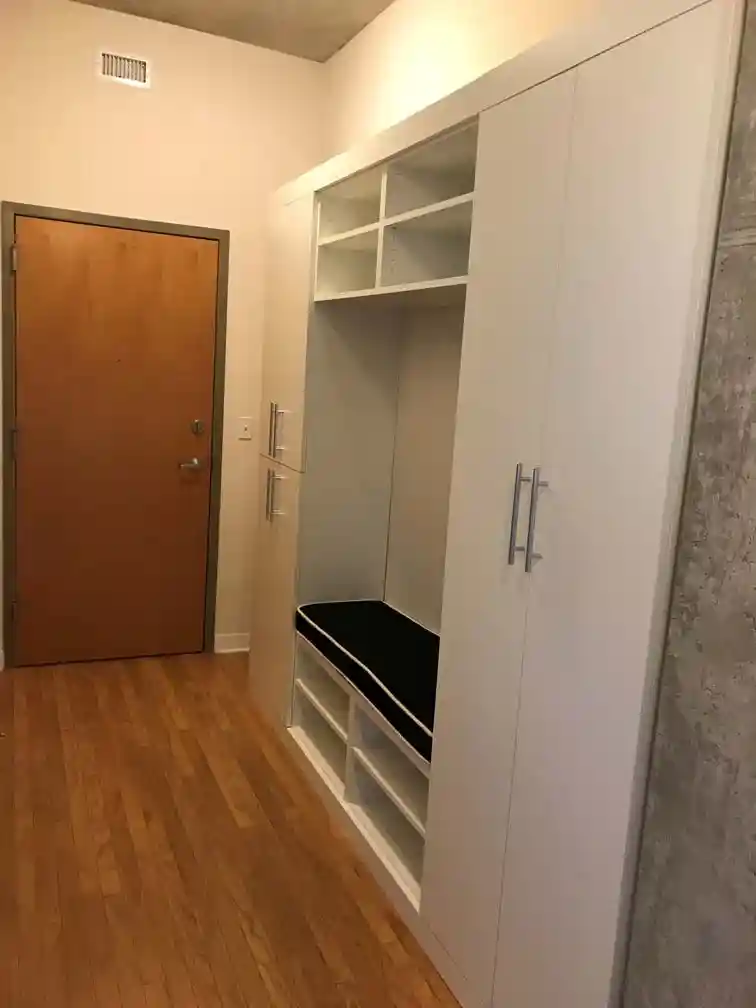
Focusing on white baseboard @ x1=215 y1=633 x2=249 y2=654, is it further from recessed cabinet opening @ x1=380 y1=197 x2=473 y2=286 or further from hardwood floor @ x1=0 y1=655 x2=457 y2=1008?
recessed cabinet opening @ x1=380 y1=197 x2=473 y2=286

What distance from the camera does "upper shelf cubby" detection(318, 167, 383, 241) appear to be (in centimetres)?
318

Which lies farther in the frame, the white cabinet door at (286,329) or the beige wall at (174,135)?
the beige wall at (174,135)

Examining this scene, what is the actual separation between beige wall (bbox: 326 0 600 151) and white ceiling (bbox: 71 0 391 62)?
0.08 metres

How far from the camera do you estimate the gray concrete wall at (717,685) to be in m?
1.41

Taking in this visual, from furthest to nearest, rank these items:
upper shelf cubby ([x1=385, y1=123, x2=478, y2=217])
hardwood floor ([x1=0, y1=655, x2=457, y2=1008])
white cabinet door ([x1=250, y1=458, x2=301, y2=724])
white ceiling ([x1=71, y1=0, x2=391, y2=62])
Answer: white ceiling ([x1=71, y1=0, x2=391, y2=62]) < white cabinet door ([x1=250, y1=458, x2=301, y2=724]) < upper shelf cubby ([x1=385, y1=123, x2=478, y2=217]) < hardwood floor ([x1=0, y1=655, x2=457, y2=1008])

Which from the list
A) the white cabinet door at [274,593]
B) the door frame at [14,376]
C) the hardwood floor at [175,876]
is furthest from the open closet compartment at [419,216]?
the hardwood floor at [175,876]

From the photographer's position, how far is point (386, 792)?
8.93 ft

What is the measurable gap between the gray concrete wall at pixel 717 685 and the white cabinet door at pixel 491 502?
419mm

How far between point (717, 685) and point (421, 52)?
274 cm

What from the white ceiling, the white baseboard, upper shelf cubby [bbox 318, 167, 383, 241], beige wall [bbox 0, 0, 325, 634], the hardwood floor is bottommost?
the hardwood floor

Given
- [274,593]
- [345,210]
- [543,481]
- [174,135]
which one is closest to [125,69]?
[174,135]

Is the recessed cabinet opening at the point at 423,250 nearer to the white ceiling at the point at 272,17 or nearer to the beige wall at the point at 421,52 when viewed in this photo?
the beige wall at the point at 421,52

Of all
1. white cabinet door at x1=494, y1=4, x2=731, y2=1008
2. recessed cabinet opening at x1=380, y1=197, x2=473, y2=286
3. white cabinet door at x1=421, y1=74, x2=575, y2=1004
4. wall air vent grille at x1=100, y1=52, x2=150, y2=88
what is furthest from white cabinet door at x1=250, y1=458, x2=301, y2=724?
wall air vent grille at x1=100, y1=52, x2=150, y2=88

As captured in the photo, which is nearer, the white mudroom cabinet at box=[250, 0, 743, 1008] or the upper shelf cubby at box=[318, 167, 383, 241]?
the white mudroom cabinet at box=[250, 0, 743, 1008]
